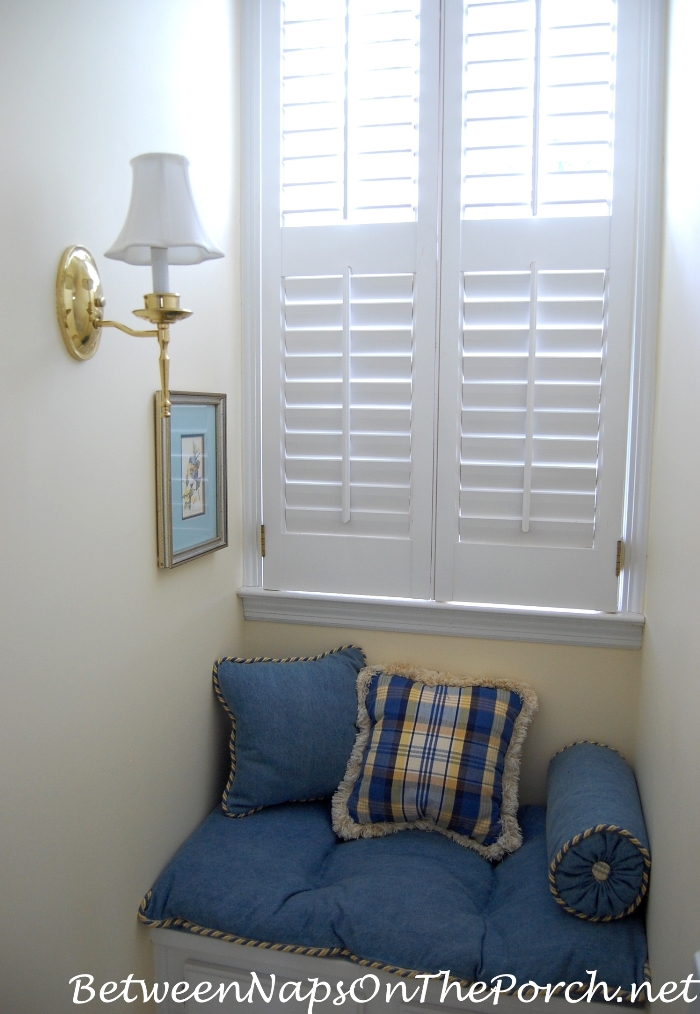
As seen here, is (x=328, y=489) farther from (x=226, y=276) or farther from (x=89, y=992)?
(x=89, y=992)

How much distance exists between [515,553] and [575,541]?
14 cm

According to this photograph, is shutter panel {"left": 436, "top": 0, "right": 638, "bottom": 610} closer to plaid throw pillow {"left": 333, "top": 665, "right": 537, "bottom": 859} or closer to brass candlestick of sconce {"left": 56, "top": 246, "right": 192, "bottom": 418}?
plaid throw pillow {"left": 333, "top": 665, "right": 537, "bottom": 859}

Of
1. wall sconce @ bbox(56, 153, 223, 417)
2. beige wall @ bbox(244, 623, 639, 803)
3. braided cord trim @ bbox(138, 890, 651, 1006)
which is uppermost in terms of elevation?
wall sconce @ bbox(56, 153, 223, 417)

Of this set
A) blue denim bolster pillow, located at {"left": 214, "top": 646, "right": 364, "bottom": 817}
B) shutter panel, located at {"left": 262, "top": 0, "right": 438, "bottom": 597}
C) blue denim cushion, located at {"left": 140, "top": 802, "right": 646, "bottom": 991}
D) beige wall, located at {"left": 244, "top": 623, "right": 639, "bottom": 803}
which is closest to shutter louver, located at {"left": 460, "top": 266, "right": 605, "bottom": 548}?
shutter panel, located at {"left": 262, "top": 0, "right": 438, "bottom": 597}

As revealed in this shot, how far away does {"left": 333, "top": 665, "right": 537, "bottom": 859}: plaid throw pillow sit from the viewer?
1.70 metres

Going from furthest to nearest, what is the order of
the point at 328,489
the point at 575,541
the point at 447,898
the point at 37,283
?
the point at 328,489 < the point at 575,541 < the point at 447,898 < the point at 37,283

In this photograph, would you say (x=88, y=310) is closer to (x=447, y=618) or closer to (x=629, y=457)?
(x=447, y=618)

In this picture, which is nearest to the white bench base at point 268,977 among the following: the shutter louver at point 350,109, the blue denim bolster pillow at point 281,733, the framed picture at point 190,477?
the blue denim bolster pillow at point 281,733

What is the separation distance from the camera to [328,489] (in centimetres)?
195

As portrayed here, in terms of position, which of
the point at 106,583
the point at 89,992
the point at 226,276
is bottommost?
the point at 89,992

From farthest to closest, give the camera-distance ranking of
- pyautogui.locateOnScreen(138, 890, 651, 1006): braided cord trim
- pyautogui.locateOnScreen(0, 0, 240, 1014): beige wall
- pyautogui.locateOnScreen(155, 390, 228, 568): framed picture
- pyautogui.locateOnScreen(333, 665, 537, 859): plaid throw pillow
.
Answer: pyautogui.locateOnScreen(333, 665, 537, 859): plaid throw pillow < pyautogui.locateOnScreen(155, 390, 228, 568): framed picture < pyautogui.locateOnScreen(138, 890, 651, 1006): braided cord trim < pyautogui.locateOnScreen(0, 0, 240, 1014): beige wall

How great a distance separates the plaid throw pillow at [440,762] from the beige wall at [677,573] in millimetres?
290

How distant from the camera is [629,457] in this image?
1.78 m

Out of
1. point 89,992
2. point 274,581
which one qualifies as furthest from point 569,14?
point 89,992
